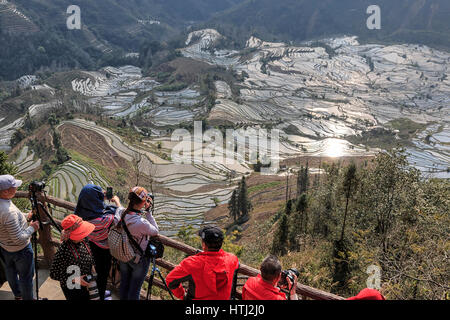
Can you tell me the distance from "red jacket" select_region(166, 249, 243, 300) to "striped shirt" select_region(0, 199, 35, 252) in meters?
1.87

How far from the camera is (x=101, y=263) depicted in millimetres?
3500

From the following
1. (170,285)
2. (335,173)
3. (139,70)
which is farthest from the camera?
(139,70)

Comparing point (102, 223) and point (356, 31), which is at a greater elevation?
point (356, 31)

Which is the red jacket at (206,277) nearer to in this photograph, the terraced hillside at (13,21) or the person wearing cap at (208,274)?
the person wearing cap at (208,274)

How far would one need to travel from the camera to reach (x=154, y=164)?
32156 mm

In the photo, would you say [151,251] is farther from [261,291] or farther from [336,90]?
[336,90]

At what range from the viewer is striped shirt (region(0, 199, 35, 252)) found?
3.20 m

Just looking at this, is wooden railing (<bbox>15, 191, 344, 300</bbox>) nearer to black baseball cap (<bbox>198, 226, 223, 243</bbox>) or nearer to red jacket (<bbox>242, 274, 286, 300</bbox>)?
red jacket (<bbox>242, 274, 286, 300</bbox>)

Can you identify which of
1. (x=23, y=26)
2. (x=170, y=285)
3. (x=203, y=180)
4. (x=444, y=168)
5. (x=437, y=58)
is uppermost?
(x=23, y=26)

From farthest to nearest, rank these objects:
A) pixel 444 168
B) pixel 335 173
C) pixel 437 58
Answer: pixel 437 58, pixel 444 168, pixel 335 173

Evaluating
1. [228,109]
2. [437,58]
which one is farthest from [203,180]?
[437,58]

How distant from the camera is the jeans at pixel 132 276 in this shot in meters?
3.24

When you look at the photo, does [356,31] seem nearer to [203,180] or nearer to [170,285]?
[203,180]

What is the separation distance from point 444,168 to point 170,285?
58169mm
